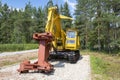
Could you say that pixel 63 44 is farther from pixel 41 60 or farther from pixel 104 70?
pixel 41 60

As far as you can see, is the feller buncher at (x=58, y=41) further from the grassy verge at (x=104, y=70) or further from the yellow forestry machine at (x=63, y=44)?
the grassy verge at (x=104, y=70)

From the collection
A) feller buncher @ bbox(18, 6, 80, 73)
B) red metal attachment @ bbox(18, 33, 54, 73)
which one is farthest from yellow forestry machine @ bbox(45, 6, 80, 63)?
red metal attachment @ bbox(18, 33, 54, 73)

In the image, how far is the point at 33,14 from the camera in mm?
79062

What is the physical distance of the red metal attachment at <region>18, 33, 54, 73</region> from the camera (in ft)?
43.8

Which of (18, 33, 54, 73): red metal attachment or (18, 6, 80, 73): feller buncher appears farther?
(18, 6, 80, 73): feller buncher

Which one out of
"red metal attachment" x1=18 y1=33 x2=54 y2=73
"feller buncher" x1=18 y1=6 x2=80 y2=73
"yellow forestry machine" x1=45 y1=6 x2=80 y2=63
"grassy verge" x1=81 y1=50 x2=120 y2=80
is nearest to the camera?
"grassy verge" x1=81 y1=50 x2=120 y2=80

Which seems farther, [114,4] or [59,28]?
[114,4]

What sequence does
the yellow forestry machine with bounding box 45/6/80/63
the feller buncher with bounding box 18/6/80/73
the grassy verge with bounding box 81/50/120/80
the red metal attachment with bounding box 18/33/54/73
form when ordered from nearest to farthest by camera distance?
the grassy verge with bounding box 81/50/120/80
the red metal attachment with bounding box 18/33/54/73
the feller buncher with bounding box 18/6/80/73
the yellow forestry machine with bounding box 45/6/80/63

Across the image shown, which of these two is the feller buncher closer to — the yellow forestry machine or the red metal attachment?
the yellow forestry machine

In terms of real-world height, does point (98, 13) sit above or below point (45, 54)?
above

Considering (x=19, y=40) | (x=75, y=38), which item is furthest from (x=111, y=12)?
(x=19, y=40)

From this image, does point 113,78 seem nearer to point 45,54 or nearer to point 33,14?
point 45,54

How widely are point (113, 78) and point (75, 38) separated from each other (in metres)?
7.38

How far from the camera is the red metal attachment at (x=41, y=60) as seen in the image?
43.8 ft
